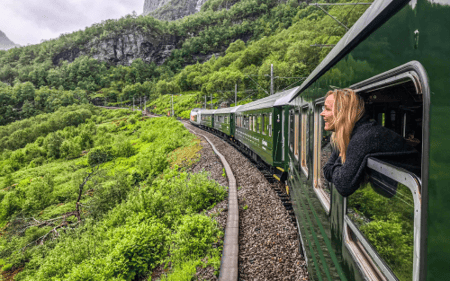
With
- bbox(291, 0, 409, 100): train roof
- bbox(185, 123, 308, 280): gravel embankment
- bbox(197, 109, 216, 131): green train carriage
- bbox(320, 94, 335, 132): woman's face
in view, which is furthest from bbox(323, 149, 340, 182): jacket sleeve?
bbox(197, 109, 216, 131): green train carriage

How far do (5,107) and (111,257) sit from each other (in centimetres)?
11035

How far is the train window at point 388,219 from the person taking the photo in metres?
1.13

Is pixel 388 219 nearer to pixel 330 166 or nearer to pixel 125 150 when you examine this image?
pixel 330 166

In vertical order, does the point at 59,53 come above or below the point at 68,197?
above

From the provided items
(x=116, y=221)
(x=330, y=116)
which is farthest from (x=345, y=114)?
(x=116, y=221)

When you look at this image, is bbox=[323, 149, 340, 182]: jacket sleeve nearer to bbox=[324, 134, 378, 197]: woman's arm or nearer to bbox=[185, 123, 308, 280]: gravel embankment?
bbox=[324, 134, 378, 197]: woman's arm

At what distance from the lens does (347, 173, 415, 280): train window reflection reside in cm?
118

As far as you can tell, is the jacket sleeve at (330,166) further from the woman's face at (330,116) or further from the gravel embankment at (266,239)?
the gravel embankment at (266,239)

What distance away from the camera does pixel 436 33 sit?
0.97 metres

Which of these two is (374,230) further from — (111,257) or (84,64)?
(84,64)

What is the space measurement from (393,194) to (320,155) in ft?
5.77

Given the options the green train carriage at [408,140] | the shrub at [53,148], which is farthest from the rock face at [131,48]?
the green train carriage at [408,140]

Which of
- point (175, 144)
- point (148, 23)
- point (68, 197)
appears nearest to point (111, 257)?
point (175, 144)

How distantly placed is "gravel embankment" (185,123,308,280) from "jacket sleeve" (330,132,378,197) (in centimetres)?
319
